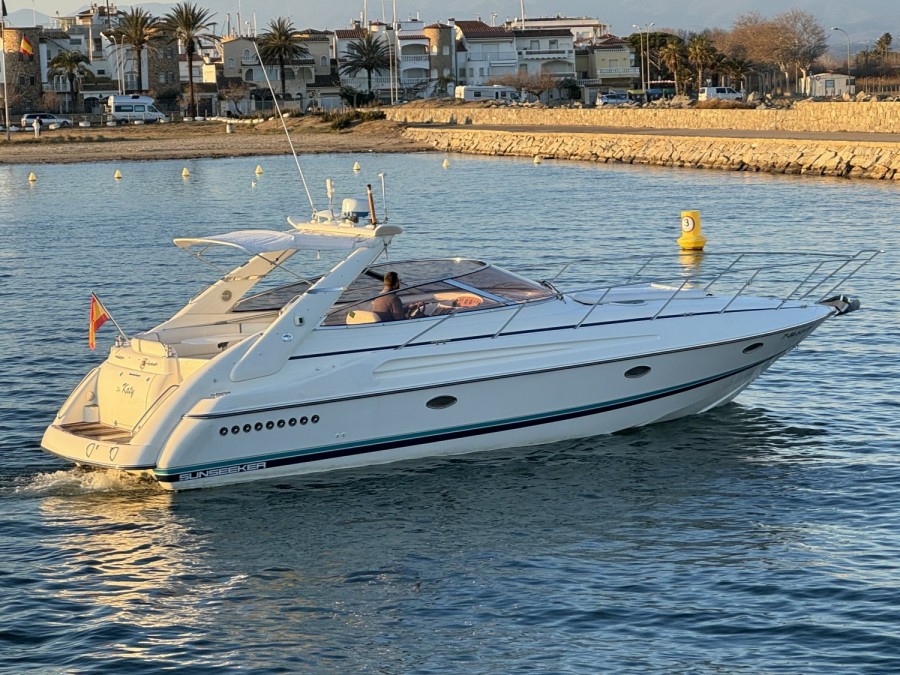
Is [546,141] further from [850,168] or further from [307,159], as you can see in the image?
[850,168]

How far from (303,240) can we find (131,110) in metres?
85.3

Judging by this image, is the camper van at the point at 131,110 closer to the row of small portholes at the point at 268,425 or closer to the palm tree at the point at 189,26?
the palm tree at the point at 189,26

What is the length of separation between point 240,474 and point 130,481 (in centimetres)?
121

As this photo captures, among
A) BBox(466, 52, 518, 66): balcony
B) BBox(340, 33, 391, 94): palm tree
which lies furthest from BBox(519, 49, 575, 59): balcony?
BBox(340, 33, 391, 94): palm tree

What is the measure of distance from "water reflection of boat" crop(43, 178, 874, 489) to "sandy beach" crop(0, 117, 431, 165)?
57.0 metres

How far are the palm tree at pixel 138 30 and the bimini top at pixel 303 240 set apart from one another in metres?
92.6

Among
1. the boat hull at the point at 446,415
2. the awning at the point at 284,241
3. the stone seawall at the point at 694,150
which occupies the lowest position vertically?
the boat hull at the point at 446,415

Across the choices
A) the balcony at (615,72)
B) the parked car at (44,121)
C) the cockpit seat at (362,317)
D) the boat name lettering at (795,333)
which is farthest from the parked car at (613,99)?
the cockpit seat at (362,317)

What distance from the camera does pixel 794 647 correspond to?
863 cm

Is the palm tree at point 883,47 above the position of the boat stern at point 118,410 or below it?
above

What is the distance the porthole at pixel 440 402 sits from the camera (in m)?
12.0

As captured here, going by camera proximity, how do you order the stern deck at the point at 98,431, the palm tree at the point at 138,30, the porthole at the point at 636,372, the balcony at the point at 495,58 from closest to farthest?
the stern deck at the point at 98,431
the porthole at the point at 636,372
the palm tree at the point at 138,30
the balcony at the point at 495,58

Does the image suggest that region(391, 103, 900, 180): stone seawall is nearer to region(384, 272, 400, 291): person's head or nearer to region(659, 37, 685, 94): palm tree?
region(659, 37, 685, 94): palm tree

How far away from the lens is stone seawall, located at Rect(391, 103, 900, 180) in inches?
1690
